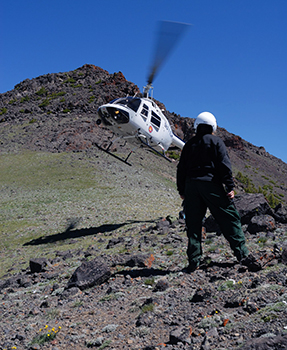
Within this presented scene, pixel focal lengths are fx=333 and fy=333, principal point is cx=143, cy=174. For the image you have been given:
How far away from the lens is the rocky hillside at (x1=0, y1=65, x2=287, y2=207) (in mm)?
45281

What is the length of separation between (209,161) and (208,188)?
1.58 ft

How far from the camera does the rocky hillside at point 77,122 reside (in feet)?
149

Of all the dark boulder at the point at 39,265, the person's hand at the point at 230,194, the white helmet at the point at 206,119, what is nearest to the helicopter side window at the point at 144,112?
the dark boulder at the point at 39,265

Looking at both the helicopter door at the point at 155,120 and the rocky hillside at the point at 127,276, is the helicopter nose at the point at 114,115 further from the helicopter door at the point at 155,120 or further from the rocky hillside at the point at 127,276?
the rocky hillside at the point at 127,276

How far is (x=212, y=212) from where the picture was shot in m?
5.96

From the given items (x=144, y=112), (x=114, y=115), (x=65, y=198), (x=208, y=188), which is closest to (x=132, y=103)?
(x=144, y=112)

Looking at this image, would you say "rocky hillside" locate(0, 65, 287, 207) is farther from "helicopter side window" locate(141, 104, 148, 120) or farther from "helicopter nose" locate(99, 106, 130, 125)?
"helicopter side window" locate(141, 104, 148, 120)

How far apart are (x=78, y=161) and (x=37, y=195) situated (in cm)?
1121

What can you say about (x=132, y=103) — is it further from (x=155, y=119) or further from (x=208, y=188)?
(x=208, y=188)

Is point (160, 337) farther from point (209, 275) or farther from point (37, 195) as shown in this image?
point (37, 195)

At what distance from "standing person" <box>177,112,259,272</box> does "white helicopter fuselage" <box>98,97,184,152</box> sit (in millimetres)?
10829

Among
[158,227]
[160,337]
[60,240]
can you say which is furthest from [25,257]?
[160,337]

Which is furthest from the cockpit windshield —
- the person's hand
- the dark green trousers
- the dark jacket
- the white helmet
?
the person's hand

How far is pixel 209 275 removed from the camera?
5637 mm
